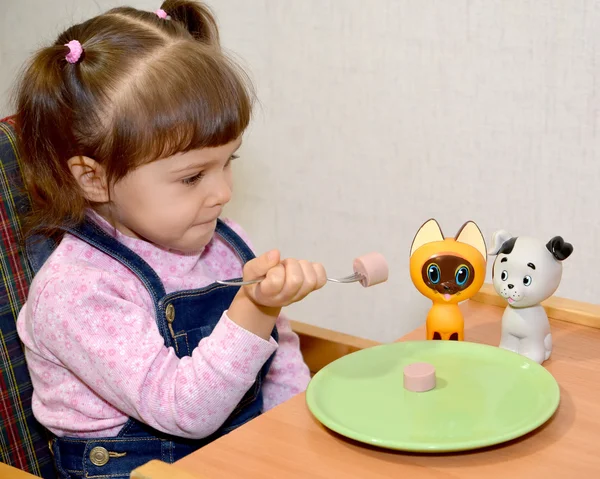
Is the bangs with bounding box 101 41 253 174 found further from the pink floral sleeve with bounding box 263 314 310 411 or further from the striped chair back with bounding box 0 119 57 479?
the pink floral sleeve with bounding box 263 314 310 411

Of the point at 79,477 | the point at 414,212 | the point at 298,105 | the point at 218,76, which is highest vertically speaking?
the point at 218,76

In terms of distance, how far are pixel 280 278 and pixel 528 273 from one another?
24 cm

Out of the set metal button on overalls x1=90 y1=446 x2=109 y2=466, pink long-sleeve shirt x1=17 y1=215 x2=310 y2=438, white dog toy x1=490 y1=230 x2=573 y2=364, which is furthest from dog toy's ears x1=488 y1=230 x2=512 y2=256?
metal button on overalls x1=90 y1=446 x2=109 y2=466

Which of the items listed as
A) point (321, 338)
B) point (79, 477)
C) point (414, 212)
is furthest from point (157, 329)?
point (414, 212)

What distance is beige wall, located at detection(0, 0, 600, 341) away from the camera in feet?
3.76

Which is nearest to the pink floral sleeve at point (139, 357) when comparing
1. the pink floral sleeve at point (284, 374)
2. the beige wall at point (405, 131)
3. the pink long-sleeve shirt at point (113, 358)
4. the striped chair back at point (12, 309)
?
the pink long-sleeve shirt at point (113, 358)

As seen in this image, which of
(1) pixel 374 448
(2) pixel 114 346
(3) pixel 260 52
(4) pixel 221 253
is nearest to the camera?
(1) pixel 374 448

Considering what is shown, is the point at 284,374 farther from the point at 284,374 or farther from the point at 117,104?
the point at 117,104

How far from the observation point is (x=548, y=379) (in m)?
0.77

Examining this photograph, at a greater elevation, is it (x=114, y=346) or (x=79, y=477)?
(x=114, y=346)

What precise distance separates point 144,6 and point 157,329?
0.91 metres

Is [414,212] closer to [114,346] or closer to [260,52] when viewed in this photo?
[260,52]

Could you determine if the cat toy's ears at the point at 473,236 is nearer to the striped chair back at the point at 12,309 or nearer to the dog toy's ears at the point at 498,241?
the dog toy's ears at the point at 498,241

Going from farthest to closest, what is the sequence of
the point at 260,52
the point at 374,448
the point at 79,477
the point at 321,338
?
the point at 260,52, the point at 321,338, the point at 79,477, the point at 374,448
